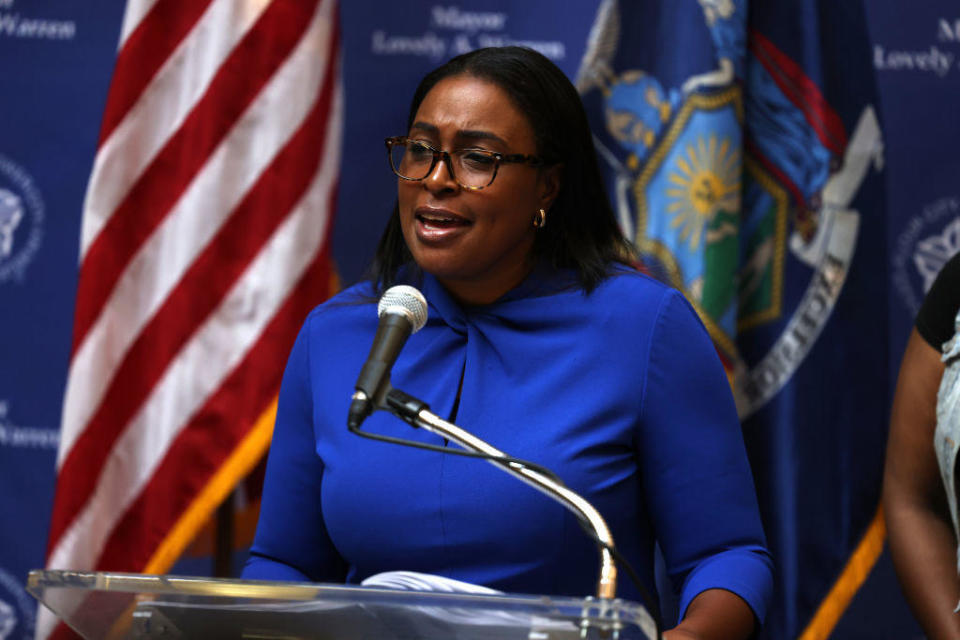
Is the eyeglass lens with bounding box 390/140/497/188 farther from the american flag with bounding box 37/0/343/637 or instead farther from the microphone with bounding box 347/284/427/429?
the american flag with bounding box 37/0/343/637

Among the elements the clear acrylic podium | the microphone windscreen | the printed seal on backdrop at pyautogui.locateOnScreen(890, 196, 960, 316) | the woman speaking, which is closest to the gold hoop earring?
the woman speaking

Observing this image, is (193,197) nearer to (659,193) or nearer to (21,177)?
(21,177)

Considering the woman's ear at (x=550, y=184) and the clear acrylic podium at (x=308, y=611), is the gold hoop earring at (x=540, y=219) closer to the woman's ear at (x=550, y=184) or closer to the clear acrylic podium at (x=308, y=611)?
the woman's ear at (x=550, y=184)

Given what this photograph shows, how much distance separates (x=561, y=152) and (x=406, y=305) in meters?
0.65

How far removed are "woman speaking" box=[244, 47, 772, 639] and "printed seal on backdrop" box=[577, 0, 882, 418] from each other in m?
0.77

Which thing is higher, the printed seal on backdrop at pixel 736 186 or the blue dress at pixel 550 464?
the printed seal on backdrop at pixel 736 186

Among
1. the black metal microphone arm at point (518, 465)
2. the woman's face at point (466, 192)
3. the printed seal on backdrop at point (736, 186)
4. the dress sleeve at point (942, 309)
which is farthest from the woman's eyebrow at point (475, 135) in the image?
the printed seal on backdrop at point (736, 186)

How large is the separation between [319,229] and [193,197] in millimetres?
293

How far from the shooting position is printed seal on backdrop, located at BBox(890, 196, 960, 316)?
2820 millimetres

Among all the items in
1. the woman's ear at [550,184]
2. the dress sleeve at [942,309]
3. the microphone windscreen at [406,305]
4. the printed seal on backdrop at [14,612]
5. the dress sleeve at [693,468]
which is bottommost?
the printed seal on backdrop at [14,612]

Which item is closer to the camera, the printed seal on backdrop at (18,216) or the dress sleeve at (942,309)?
the dress sleeve at (942,309)

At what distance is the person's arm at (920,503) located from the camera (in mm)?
1843

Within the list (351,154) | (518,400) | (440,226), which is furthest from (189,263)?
(518,400)

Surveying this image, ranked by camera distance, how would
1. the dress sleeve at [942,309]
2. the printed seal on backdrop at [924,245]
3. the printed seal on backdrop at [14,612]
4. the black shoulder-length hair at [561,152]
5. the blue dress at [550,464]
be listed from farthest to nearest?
the printed seal on backdrop at [14,612] → the printed seal on backdrop at [924,245] → the dress sleeve at [942,309] → the black shoulder-length hair at [561,152] → the blue dress at [550,464]
